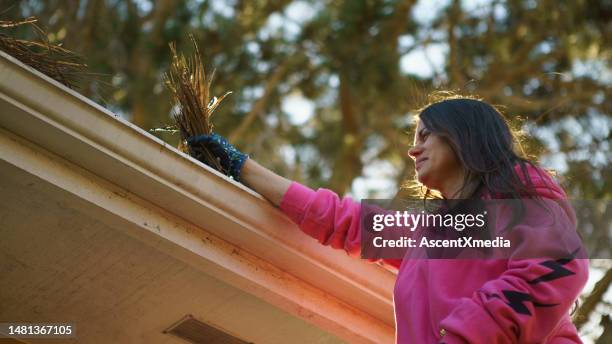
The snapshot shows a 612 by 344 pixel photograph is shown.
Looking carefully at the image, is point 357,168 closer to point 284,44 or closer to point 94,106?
point 284,44

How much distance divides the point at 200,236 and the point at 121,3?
Result: 717 cm

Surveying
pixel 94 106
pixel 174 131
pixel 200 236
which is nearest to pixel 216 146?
pixel 174 131

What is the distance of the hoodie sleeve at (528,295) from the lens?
2.35m

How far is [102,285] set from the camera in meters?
2.95

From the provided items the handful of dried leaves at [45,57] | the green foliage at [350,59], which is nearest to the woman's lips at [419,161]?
the handful of dried leaves at [45,57]

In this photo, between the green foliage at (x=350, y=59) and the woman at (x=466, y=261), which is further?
the green foliage at (x=350, y=59)

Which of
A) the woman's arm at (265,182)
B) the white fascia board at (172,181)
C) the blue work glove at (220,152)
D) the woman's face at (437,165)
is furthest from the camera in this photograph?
the blue work glove at (220,152)

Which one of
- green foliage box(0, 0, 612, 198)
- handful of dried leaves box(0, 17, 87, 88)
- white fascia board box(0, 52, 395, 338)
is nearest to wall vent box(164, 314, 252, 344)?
white fascia board box(0, 52, 395, 338)

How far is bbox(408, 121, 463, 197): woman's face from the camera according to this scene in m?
2.95

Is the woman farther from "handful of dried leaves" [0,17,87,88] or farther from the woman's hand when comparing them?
"handful of dried leaves" [0,17,87,88]

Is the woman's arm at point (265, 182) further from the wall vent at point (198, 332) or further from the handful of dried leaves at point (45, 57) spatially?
the handful of dried leaves at point (45, 57)

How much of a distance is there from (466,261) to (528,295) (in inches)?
13.1

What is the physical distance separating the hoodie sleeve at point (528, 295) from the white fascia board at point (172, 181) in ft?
2.07

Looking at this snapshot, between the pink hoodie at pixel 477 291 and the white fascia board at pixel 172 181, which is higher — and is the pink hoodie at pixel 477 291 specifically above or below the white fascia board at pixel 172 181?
below
